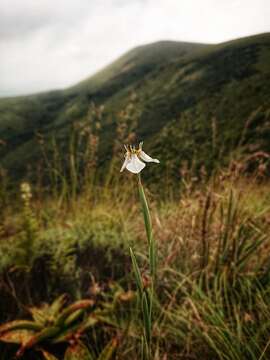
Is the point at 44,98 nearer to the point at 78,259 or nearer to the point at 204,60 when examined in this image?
the point at 204,60

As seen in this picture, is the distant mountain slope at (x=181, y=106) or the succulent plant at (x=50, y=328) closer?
the succulent plant at (x=50, y=328)

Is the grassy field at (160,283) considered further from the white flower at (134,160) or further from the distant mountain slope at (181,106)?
the distant mountain slope at (181,106)

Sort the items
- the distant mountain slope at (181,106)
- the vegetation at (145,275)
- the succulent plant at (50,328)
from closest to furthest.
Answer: the vegetation at (145,275)
the succulent plant at (50,328)
the distant mountain slope at (181,106)

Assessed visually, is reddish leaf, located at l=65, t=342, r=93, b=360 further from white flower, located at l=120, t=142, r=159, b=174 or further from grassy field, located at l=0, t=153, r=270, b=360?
white flower, located at l=120, t=142, r=159, b=174

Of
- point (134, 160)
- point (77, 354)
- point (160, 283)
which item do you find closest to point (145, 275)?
point (160, 283)

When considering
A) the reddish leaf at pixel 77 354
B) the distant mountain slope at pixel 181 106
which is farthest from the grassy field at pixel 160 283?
the distant mountain slope at pixel 181 106

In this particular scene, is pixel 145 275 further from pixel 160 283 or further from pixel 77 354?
pixel 77 354
